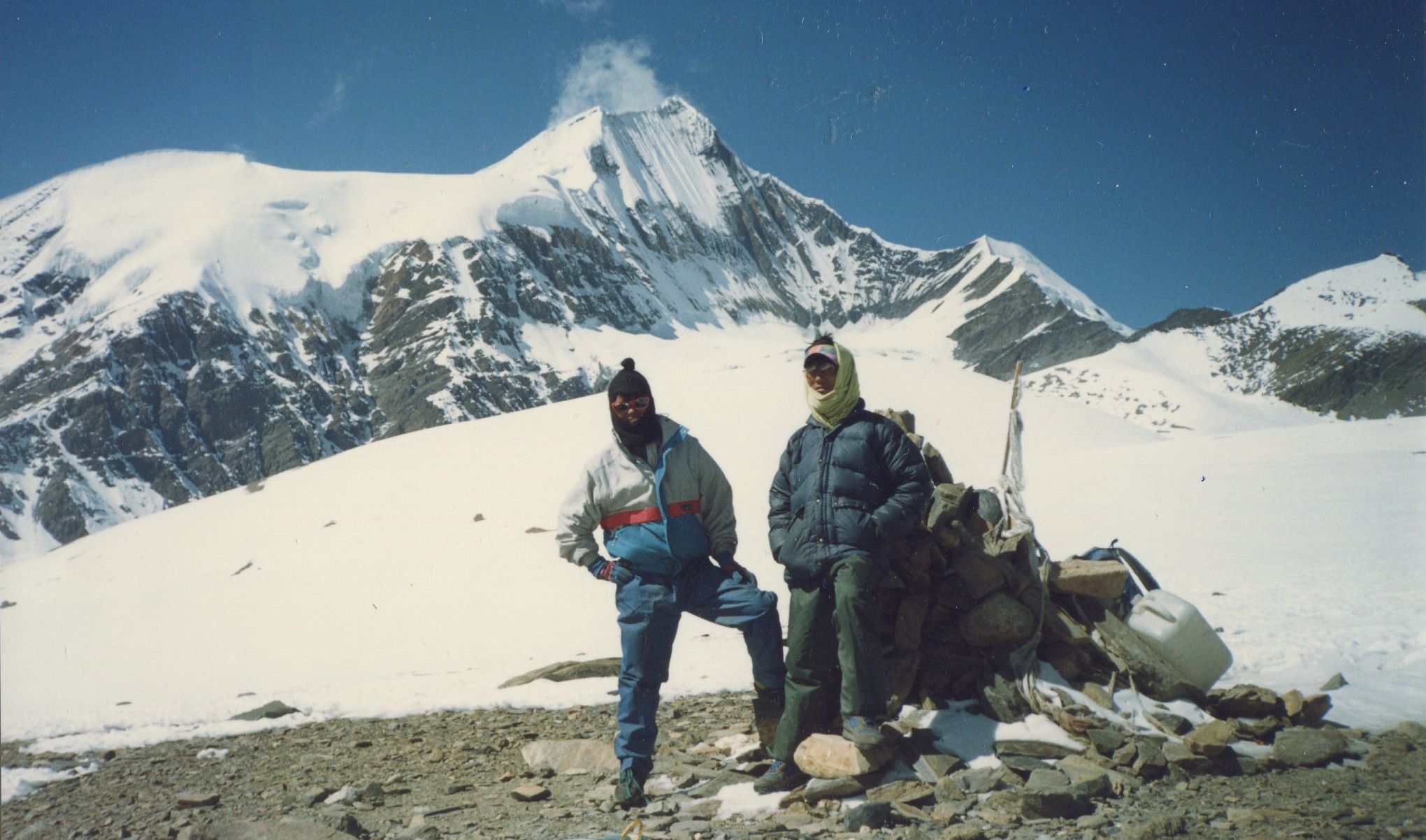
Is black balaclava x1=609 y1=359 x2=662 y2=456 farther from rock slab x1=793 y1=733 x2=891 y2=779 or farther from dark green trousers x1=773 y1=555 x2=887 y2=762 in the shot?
rock slab x1=793 y1=733 x2=891 y2=779

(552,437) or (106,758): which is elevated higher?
(552,437)

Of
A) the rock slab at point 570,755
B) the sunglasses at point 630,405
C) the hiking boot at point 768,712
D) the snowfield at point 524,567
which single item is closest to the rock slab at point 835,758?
the hiking boot at point 768,712

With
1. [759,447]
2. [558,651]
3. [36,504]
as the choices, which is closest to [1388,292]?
[759,447]

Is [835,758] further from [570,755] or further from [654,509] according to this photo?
[570,755]

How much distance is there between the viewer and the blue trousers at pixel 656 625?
430cm

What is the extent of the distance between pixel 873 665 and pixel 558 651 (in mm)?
6000

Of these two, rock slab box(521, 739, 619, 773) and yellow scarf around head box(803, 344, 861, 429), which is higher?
yellow scarf around head box(803, 344, 861, 429)

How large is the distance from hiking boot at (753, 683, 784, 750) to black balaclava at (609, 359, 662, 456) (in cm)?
155

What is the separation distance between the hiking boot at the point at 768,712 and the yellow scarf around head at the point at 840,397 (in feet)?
5.14

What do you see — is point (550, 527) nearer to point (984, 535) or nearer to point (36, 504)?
point (984, 535)

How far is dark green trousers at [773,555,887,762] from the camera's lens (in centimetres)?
418

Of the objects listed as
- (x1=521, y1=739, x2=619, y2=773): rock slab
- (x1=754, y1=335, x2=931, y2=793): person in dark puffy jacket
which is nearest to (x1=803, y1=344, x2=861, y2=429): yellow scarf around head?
(x1=754, y1=335, x2=931, y2=793): person in dark puffy jacket

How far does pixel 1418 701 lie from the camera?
5004 mm

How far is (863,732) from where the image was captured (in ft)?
13.1
